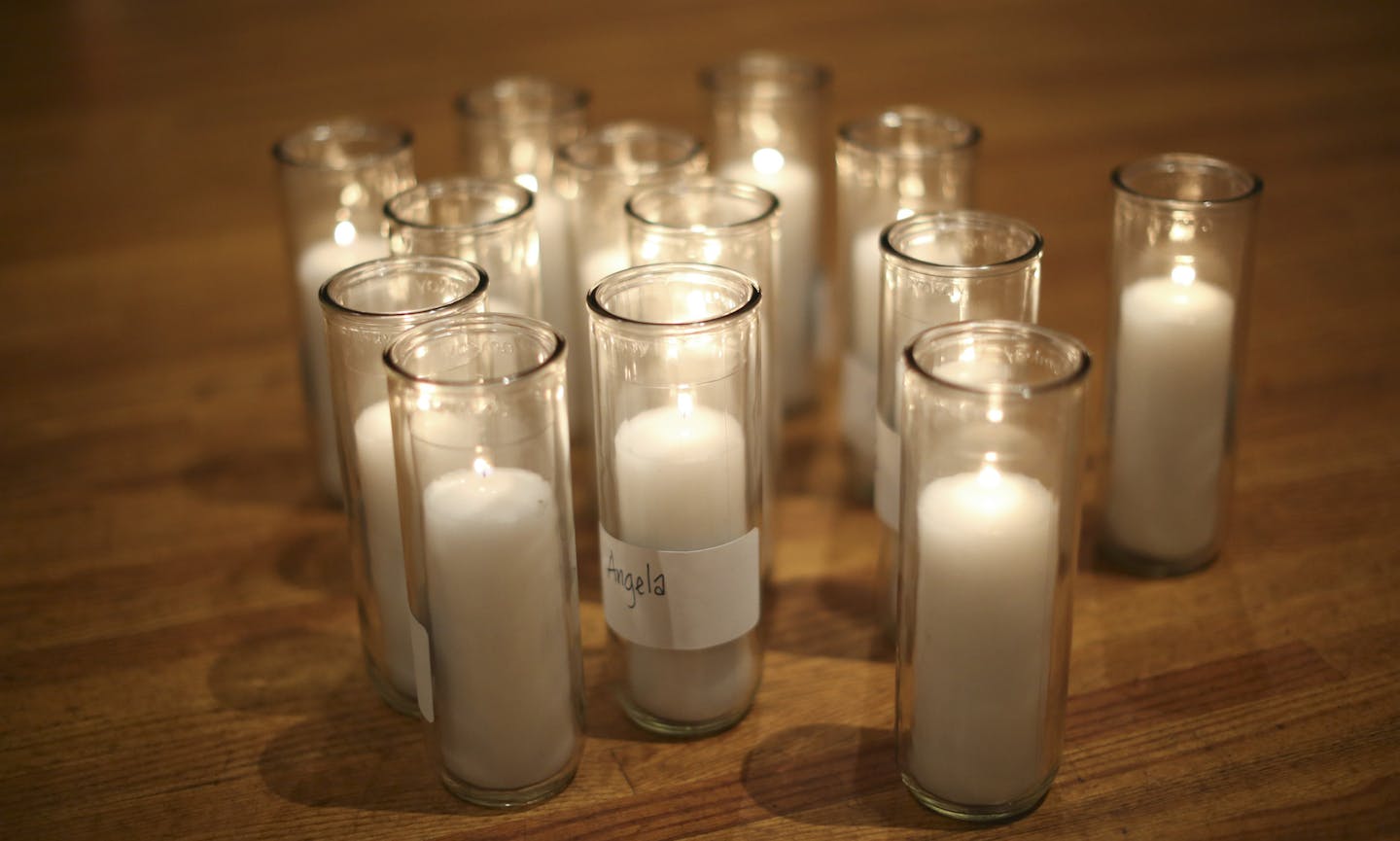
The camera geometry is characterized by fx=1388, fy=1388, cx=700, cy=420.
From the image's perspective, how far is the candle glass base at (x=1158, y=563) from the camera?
0.97 m

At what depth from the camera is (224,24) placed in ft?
7.48

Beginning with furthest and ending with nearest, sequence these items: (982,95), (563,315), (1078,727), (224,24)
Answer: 1. (224,24)
2. (982,95)
3. (563,315)
4. (1078,727)

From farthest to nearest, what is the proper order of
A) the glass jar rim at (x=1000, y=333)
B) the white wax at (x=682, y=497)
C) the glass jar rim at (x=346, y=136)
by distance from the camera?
the glass jar rim at (x=346, y=136) < the white wax at (x=682, y=497) < the glass jar rim at (x=1000, y=333)

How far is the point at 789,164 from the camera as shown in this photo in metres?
1.20

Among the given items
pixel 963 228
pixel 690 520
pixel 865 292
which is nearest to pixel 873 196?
pixel 865 292

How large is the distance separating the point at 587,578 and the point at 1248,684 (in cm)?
45

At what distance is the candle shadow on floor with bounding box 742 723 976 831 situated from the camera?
0.76 metres

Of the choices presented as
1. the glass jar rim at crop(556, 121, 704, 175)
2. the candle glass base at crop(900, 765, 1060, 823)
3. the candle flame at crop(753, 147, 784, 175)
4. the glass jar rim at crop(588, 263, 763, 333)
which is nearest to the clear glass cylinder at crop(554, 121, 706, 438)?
the glass jar rim at crop(556, 121, 704, 175)

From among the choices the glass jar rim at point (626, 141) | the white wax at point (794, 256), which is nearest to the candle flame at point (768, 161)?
the white wax at point (794, 256)

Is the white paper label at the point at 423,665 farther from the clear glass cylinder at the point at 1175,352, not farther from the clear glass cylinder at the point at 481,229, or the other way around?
the clear glass cylinder at the point at 1175,352

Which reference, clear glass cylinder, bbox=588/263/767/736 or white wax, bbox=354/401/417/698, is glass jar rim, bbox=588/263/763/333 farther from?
white wax, bbox=354/401/417/698

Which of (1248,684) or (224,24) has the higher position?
(224,24)

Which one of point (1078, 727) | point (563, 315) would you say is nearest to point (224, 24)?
point (563, 315)

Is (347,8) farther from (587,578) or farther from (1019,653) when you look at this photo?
(1019,653)
